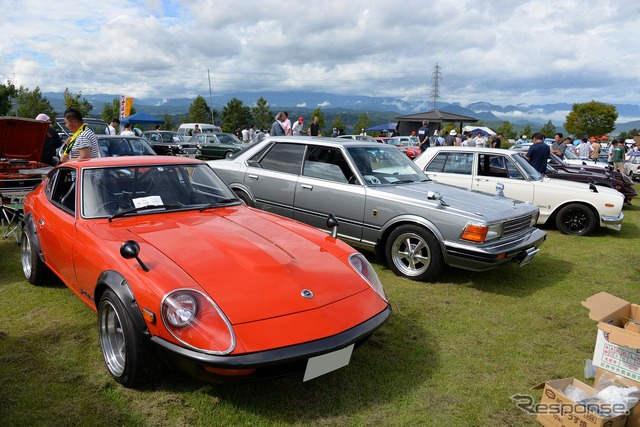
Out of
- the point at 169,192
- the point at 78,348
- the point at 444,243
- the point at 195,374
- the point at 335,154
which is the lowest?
the point at 78,348

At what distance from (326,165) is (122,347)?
363cm

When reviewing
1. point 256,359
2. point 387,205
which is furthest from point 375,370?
point 387,205

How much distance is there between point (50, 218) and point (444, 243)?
4005mm

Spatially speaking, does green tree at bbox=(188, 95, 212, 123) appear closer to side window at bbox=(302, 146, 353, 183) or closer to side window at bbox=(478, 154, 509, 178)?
side window at bbox=(478, 154, 509, 178)

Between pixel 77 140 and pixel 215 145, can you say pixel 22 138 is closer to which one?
pixel 77 140

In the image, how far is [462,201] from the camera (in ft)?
16.8

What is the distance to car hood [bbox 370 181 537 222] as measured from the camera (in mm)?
4797

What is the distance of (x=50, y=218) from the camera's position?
152 inches

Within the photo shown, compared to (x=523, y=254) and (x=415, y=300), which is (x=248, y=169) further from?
(x=523, y=254)

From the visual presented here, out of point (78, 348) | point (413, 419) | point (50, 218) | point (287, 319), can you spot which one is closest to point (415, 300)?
point (413, 419)

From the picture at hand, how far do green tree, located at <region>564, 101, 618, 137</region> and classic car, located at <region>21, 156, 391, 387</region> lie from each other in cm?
7496

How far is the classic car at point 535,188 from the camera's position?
7848 millimetres

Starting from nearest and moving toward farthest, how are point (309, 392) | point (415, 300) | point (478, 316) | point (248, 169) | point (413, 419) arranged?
point (413, 419) → point (309, 392) → point (478, 316) → point (415, 300) → point (248, 169)

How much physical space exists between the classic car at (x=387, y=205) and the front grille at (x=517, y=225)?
0.04 ft
